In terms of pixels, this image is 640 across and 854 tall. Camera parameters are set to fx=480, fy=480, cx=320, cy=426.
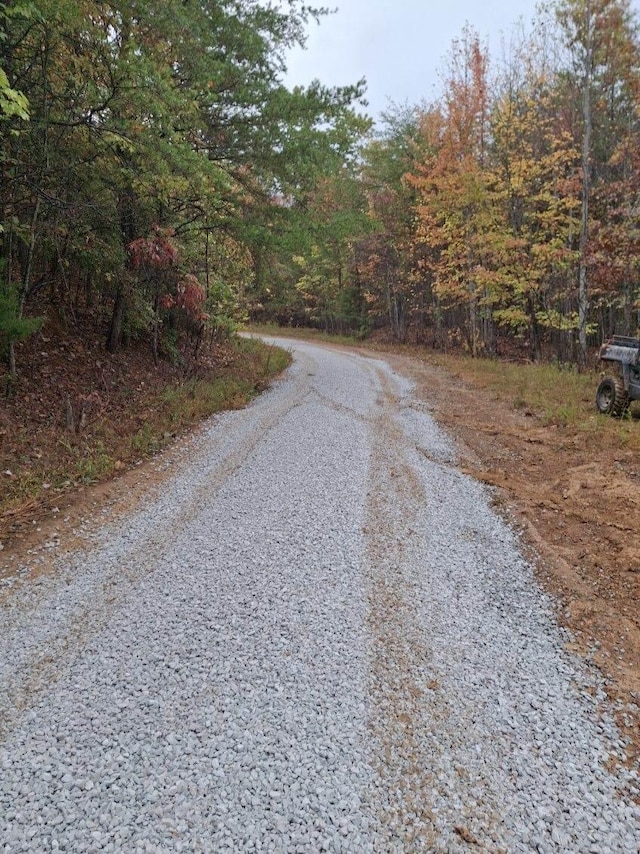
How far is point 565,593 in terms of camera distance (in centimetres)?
362

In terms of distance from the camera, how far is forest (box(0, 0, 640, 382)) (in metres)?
6.00

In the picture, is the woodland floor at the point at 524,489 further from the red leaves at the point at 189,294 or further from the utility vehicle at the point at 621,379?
the red leaves at the point at 189,294

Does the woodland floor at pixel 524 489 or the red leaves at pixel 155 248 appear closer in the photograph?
the woodland floor at pixel 524 489

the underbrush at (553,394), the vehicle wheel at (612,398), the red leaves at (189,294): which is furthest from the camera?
the red leaves at (189,294)

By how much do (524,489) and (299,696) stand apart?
12.9 ft

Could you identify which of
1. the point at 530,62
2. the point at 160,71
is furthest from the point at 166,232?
the point at 530,62

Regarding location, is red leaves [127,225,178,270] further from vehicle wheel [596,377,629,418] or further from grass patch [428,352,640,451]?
vehicle wheel [596,377,629,418]

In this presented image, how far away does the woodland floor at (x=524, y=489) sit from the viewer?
3334 millimetres

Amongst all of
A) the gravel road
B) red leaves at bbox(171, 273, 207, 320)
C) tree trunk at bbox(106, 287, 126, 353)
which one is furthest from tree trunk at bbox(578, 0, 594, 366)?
tree trunk at bbox(106, 287, 126, 353)

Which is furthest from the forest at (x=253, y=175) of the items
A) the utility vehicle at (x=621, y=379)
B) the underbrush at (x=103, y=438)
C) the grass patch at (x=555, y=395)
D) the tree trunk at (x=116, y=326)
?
the utility vehicle at (x=621, y=379)

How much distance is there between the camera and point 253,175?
31.8 feet

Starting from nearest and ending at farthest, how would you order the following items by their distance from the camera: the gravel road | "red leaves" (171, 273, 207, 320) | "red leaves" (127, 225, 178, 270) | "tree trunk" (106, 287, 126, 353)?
the gravel road → "red leaves" (127, 225, 178, 270) → "red leaves" (171, 273, 207, 320) → "tree trunk" (106, 287, 126, 353)

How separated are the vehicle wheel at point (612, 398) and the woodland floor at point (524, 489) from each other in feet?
2.44

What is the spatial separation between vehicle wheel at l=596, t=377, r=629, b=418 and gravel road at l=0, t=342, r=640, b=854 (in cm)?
529
